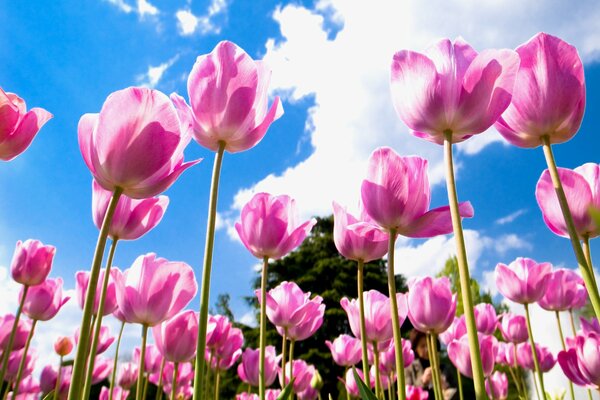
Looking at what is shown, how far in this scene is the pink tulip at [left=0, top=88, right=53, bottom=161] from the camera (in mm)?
1242

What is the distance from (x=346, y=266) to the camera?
21.0 m

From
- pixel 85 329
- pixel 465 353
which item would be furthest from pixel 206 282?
pixel 465 353

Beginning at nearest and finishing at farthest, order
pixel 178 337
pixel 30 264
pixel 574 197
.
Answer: pixel 574 197
pixel 178 337
pixel 30 264

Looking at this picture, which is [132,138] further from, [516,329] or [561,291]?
[516,329]

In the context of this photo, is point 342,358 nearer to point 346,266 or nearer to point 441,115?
point 441,115

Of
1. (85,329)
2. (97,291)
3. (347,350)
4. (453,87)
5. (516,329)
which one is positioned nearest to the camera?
(85,329)

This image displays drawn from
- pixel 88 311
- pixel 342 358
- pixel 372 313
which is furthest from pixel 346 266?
pixel 88 311

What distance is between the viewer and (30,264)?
2.33 m

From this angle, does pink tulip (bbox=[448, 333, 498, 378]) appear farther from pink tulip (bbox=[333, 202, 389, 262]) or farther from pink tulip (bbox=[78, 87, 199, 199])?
pink tulip (bbox=[78, 87, 199, 199])

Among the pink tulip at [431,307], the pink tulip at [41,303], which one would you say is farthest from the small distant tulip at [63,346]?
the pink tulip at [431,307]

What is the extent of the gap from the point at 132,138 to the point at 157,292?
0.68 m

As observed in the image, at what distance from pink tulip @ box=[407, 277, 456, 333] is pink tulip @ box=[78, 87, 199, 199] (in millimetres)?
1222

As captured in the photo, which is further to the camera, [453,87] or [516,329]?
[516,329]

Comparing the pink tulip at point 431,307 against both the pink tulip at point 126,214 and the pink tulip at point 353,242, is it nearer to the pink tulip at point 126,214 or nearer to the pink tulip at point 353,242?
the pink tulip at point 353,242
